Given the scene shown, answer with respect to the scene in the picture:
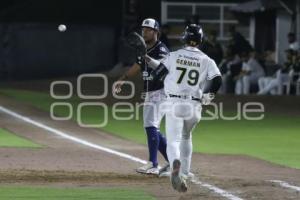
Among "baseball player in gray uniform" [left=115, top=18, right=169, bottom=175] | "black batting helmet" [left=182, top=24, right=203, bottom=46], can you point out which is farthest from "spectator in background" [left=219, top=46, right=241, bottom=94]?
"black batting helmet" [left=182, top=24, right=203, bottom=46]

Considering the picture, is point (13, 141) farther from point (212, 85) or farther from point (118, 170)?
point (212, 85)

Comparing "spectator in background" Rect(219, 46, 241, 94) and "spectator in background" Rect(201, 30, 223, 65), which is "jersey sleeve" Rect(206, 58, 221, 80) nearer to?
"spectator in background" Rect(201, 30, 223, 65)

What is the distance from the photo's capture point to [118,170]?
1218 centimetres

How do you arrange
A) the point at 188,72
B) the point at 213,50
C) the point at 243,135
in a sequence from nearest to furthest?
the point at 188,72
the point at 243,135
the point at 213,50

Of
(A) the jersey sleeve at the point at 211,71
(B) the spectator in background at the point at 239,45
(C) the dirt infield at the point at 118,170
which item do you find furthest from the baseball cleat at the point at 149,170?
(B) the spectator in background at the point at 239,45

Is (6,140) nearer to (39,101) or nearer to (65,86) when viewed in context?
(39,101)

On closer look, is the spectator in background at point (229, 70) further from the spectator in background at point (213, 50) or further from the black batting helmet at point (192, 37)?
the black batting helmet at point (192, 37)

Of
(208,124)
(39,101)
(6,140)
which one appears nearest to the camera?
(6,140)

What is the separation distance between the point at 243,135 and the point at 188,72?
786 centimetres

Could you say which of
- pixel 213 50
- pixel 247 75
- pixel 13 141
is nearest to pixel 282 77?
pixel 247 75

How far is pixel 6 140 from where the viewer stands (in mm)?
16172

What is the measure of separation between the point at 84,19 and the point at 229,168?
830 inches

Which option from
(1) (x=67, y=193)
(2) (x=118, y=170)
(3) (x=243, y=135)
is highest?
(1) (x=67, y=193)

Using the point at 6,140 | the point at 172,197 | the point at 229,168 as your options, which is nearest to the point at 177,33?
the point at 6,140
